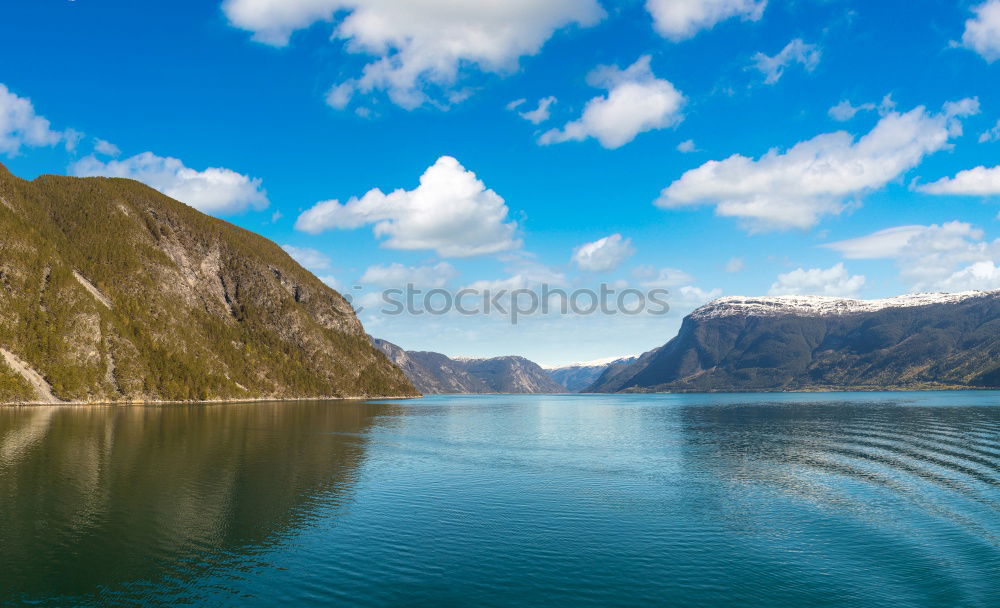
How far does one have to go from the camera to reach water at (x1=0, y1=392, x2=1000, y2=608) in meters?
34.2

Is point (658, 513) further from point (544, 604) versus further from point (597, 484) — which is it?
point (544, 604)

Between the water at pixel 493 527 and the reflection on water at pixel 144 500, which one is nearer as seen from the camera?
the water at pixel 493 527

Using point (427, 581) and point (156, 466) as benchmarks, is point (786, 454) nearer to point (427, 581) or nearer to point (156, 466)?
point (427, 581)

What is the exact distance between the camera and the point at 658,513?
53.6 meters

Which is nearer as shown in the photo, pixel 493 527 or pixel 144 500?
pixel 493 527

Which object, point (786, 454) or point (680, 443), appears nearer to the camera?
point (786, 454)

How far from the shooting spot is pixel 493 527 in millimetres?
48219

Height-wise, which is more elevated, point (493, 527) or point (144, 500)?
point (144, 500)

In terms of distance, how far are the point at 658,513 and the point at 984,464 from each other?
58703 millimetres

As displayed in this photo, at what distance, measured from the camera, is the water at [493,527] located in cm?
3416

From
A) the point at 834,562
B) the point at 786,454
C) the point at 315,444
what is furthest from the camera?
the point at 315,444

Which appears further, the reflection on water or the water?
the reflection on water

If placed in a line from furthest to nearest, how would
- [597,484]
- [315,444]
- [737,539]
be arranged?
[315,444], [597,484], [737,539]

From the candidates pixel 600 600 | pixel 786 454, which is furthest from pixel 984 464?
pixel 600 600
